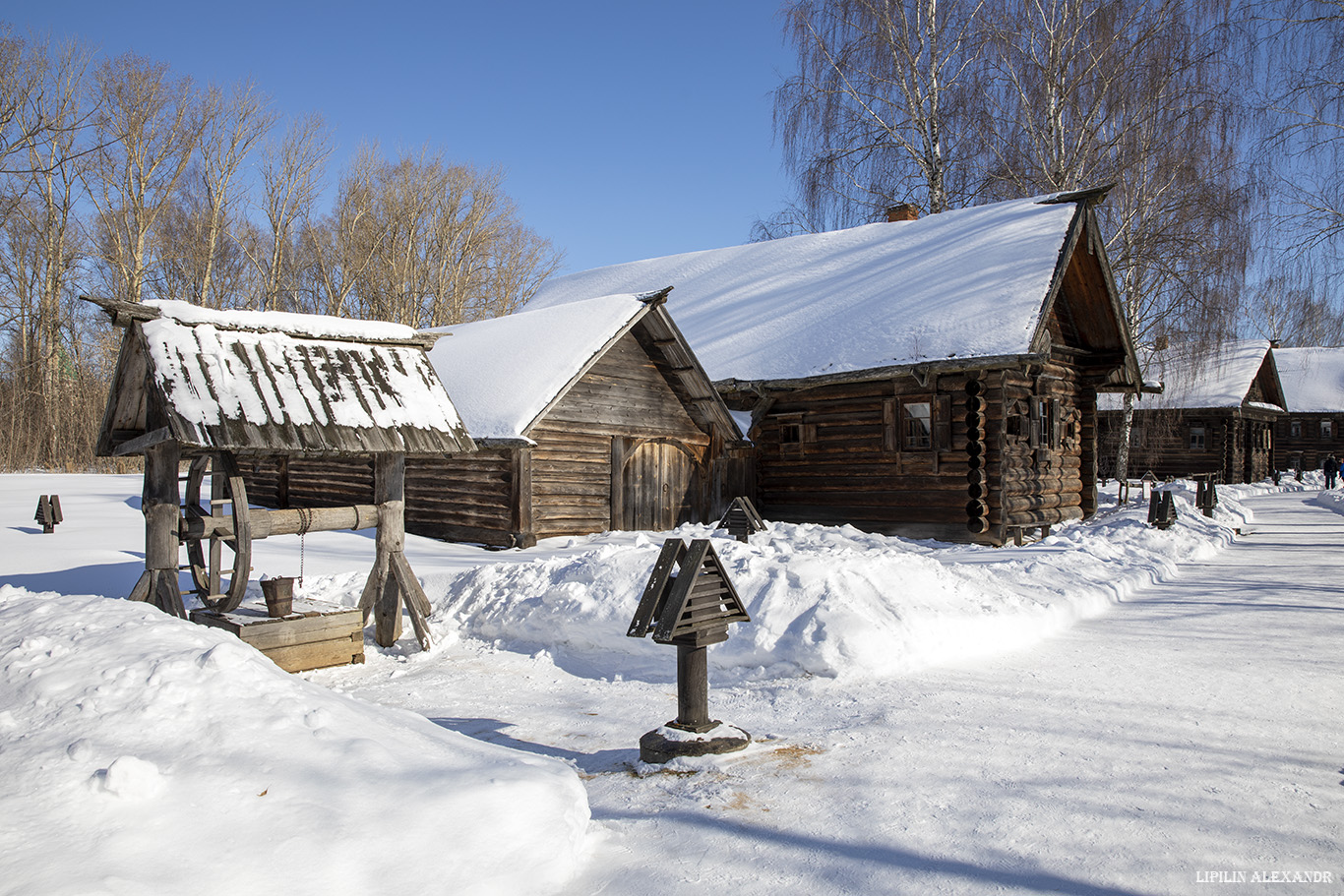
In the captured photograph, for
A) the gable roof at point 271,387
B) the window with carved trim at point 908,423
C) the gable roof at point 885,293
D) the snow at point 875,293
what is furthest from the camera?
the window with carved trim at point 908,423

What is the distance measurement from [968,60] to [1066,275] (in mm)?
9360

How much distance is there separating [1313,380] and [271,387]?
174 feet

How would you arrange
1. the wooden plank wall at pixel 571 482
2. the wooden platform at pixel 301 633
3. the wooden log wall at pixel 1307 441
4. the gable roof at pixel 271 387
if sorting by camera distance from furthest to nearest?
the wooden log wall at pixel 1307 441 → the wooden plank wall at pixel 571 482 → the wooden platform at pixel 301 633 → the gable roof at pixel 271 387

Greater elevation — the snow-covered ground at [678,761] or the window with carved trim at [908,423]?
the window with carved trim at [908,423]

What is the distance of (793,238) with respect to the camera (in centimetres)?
2369

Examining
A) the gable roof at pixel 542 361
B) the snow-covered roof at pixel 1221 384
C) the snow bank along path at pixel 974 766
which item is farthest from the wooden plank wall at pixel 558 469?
the snow-covered roof at pixel 1221 384

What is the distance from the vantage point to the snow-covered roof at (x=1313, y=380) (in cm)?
4384

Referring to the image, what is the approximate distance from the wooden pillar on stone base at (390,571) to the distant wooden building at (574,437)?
4.88 metres

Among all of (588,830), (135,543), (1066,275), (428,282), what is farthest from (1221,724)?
(428,282)

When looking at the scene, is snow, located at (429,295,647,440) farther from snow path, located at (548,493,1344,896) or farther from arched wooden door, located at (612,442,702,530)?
snow path, located at (548,493,1344,896)

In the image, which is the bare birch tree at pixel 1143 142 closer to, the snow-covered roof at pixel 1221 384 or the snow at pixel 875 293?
the snow at pixel 875 293

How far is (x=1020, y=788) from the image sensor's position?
176 inches

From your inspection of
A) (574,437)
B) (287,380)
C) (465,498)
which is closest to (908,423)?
(574,437)

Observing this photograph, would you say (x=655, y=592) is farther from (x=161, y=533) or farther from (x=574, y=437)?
(x=574, y=437)
